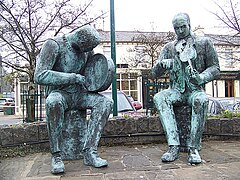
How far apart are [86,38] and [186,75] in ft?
4.52

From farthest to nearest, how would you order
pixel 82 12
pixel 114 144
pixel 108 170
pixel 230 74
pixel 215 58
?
1. pixel 230 74
2. pixel 82 12
3. pixel 114 144
4. pixel 215 58
5. pixel 108 170

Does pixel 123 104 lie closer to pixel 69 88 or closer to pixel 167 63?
pixel 167 63

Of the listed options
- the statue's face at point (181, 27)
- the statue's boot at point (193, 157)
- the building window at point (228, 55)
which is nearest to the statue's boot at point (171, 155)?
the statue's boot at point (193, 157)

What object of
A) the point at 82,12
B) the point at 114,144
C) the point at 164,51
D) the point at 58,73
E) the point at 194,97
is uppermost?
the point at 82,12

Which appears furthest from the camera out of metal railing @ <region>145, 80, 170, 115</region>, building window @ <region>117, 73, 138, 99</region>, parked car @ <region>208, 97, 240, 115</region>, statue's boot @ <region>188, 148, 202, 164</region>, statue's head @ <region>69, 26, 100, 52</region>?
building window @ <region>117, 73, 138, 99</region>

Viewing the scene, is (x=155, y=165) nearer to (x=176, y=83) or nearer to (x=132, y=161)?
(x=132, y=161)

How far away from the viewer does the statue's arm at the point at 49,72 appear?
3.25 m

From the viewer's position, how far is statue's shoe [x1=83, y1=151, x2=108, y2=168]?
10.6 feet

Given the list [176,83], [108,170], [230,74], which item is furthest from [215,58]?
[230,74]

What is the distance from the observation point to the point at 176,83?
3.88 m

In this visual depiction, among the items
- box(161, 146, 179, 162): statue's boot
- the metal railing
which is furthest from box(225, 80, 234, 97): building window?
box(161, 146, 179, 162): statue's boot

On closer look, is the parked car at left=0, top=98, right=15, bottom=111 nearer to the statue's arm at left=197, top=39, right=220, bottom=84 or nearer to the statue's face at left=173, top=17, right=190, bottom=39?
the statue's face at left=173, top=17, right=190, bottom=39

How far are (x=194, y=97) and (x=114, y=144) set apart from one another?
181 cm

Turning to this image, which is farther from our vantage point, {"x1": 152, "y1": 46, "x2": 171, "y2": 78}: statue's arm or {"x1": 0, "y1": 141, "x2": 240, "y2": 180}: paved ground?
{"x1": 152, "y1": 46, "x2": 171, "y2": 78}: statue's arm
